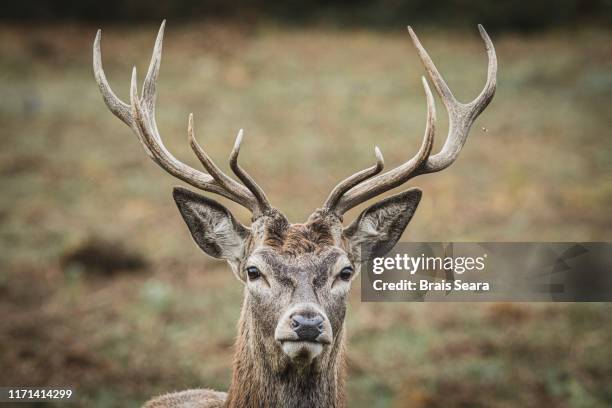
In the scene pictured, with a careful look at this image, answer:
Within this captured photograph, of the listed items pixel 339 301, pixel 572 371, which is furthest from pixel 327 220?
pixel 572 371

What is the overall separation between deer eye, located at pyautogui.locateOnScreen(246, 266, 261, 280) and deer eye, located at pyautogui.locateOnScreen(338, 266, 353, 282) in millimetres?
521

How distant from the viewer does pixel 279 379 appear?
15.0 ft

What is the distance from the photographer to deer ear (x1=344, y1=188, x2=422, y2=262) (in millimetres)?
5164

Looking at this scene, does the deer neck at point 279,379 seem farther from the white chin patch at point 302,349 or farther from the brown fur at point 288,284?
the white chin patch at point 302,349

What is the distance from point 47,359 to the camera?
8.03 m

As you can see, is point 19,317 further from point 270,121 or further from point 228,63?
point 228,63

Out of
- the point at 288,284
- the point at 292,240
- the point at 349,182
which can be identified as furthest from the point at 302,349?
the point at 349,182

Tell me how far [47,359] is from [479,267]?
550cm

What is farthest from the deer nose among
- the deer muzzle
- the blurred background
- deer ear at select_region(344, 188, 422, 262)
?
the blurred background

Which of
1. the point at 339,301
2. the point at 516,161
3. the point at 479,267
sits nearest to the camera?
the point at 339,301

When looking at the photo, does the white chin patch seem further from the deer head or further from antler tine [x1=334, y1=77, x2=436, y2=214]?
antler tine [x1=334, y1=77, x2=436, y2=214]

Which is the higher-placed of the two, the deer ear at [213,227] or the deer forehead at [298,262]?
the deer ear at [213,227]

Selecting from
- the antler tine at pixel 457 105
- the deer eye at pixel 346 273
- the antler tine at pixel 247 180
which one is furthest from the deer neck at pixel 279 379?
the antler tine at pixel 457 105

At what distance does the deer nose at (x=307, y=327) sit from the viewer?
413 centimetres
